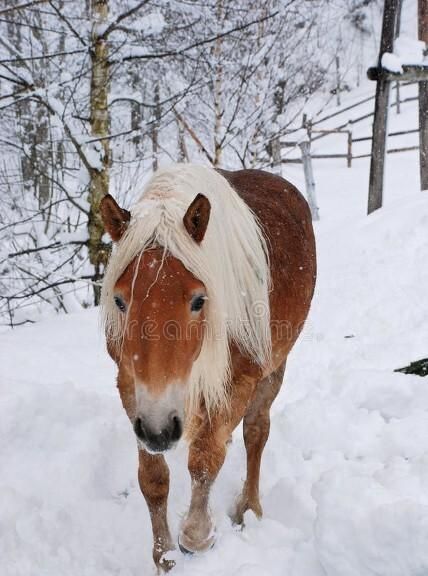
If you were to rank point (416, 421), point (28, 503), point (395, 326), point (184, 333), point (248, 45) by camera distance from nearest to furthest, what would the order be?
point (184, 333), point (28, 503), point (416, 421), point (395, 326), point (248, 45)

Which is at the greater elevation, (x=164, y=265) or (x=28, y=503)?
(x=164, y=265)

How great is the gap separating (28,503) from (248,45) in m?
9.69

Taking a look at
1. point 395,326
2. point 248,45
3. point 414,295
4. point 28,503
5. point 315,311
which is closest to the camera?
point 28,503

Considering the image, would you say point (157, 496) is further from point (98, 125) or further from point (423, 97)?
point (423, 97)

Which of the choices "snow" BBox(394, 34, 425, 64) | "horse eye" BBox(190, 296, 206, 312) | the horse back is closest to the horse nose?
"horse eye" BBox(190, 296, 206, 312)

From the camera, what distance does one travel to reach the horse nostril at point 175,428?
1586 millimetres

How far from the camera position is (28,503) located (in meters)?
2.55

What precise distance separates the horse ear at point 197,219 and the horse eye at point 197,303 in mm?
225

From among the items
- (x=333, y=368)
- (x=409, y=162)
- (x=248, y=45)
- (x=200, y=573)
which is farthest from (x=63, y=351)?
(x=409, y=162)

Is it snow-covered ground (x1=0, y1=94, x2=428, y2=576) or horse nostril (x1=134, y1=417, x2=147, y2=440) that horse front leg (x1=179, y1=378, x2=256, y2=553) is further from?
horse nostril (x1=134, y1=417, x2=147, y2=440)

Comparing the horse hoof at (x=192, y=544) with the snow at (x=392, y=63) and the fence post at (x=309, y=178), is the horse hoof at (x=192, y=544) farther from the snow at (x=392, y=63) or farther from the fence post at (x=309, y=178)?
the fence post at (x=309, y=178)

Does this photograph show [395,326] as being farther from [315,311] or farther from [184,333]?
[184,333]

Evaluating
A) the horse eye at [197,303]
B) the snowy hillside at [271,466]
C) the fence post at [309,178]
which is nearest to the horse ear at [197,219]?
the horse eye at [197,303]

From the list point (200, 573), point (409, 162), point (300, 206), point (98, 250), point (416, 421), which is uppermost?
point (409, 162)
